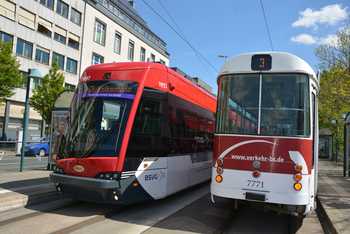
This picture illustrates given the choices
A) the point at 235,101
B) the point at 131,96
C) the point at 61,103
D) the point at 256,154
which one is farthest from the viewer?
the point at 61,103

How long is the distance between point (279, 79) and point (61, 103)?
902 centimetres

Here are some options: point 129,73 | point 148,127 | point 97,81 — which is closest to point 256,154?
point 148,127

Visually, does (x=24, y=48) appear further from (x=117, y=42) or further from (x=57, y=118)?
(x=57, y=118)

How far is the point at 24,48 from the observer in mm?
27359

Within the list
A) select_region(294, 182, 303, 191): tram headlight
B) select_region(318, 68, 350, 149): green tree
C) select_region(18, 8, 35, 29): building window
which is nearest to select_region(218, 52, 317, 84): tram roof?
select_region(294, 182, 303, 191): tram headlight

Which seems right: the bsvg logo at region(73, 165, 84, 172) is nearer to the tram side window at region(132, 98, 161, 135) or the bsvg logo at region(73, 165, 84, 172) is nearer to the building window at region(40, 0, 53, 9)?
the tram side window at region(132, 98, 161, 135)

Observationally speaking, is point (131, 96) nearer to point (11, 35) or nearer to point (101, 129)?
point (101, 129)

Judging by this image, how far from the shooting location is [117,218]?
19.3 feet

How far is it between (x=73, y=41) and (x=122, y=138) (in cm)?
2930

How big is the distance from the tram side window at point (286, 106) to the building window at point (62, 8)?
3013 centimetres

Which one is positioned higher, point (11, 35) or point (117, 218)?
point (11, 35)

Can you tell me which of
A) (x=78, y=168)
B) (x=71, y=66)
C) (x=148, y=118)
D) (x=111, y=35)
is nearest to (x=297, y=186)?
(x=148, y=118)

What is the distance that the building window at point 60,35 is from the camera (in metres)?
30.2

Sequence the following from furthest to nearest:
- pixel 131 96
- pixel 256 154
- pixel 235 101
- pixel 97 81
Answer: pixel 97 81 → pixel 131 96 → pixel 235 101 → pixel 256 154
